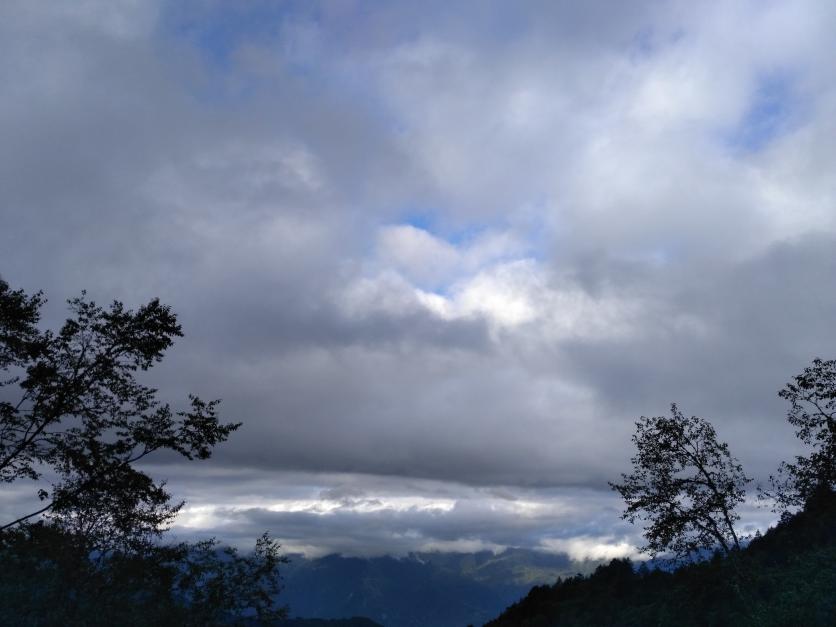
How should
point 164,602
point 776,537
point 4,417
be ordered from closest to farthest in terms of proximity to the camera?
1. point 4,417
2. point 164,602
3. point 776,537

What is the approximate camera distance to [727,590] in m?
50.6

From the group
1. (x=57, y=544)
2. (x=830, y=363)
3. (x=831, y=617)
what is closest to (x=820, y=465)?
(x=830, y=363)

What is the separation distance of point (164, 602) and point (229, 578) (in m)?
2.96

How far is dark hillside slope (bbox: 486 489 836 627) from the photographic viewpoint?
3600 cm

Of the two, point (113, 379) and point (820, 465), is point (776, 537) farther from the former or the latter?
point (113, 379)

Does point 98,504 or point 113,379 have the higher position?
point 113,379

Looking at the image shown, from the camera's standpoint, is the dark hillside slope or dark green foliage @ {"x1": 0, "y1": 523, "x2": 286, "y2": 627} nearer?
dark green foliage @ {"x1": 0, "y1": 523, "x2": 286, "y2": 627}

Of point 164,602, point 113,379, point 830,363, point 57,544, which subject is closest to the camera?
point 113,379

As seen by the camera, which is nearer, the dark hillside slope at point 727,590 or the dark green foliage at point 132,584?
the dark green foliage at point 132,584

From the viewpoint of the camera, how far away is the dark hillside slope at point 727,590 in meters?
36.0

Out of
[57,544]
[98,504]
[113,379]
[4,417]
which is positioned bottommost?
[57,544]

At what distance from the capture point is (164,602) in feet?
89.0

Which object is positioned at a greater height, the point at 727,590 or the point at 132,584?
the point at 132,584

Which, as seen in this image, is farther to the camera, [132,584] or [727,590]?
[727,590]
